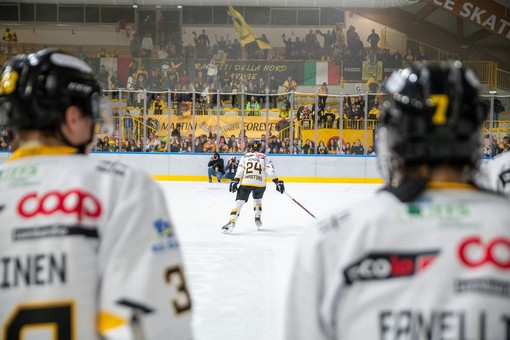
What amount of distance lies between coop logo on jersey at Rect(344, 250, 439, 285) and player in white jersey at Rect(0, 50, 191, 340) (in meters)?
0.39

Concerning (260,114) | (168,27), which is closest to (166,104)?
(260,114)

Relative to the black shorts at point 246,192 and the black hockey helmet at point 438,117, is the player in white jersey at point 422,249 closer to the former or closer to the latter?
the black hockey helmet at point 438,117

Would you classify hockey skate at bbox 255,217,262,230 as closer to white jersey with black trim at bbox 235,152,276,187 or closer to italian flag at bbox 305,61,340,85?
white jersey with black trim at bbox 235,152,276,187

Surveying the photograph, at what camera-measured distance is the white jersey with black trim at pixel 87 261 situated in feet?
3.35

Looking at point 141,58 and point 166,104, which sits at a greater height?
point 141,58

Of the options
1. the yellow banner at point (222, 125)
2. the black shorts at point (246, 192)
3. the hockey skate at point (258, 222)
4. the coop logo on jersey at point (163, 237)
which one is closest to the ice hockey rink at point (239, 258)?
the hockey skate at point (258, 222)

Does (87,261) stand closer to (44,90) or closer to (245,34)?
(44,90)

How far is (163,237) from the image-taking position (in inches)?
42.8

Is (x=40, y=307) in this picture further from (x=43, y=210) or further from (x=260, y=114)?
(x=260, y=114)

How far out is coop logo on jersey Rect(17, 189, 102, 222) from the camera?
105 centimetres

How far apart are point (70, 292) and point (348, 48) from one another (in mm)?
19285

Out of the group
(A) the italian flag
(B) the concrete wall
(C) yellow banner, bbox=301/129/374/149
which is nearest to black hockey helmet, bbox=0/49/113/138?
(B) the concrete wall

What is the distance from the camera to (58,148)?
1.15 metres

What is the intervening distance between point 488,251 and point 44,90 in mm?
987
